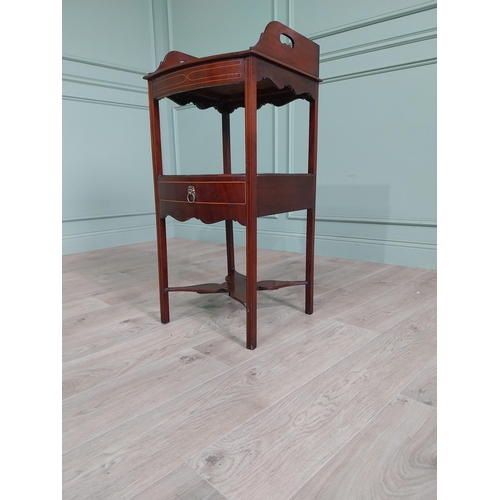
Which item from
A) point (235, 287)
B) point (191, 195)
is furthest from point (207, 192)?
point (235, 287)

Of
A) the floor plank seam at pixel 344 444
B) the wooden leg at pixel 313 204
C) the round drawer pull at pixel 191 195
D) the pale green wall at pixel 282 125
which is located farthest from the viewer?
the pale green wall at pixel 282 125

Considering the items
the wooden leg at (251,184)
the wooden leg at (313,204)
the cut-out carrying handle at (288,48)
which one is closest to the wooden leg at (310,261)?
the wooden leg at (313,204)

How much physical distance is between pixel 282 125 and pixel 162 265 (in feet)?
4.89

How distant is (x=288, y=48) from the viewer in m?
1.09

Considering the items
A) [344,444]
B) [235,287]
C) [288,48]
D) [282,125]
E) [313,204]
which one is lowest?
[344,444]

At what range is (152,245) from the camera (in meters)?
2.89

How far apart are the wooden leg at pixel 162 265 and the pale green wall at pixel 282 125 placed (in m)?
1.27

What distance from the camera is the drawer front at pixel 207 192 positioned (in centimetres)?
103

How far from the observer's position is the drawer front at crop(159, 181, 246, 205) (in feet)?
3.37

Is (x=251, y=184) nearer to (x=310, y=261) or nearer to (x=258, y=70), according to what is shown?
(x=258, y=70)

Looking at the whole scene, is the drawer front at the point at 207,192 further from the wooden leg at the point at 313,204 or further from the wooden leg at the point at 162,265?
the wooden leg at the point at 313,204

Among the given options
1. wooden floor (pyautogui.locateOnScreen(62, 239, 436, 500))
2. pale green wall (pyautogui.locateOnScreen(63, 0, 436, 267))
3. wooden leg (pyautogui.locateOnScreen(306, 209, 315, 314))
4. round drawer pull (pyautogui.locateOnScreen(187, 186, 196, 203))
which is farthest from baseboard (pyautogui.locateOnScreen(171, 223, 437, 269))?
round drawer pull (pyautogui.locateOnScreen(187, 186, 196, 203))

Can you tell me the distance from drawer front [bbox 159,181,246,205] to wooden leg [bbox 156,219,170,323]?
4.6 inches
